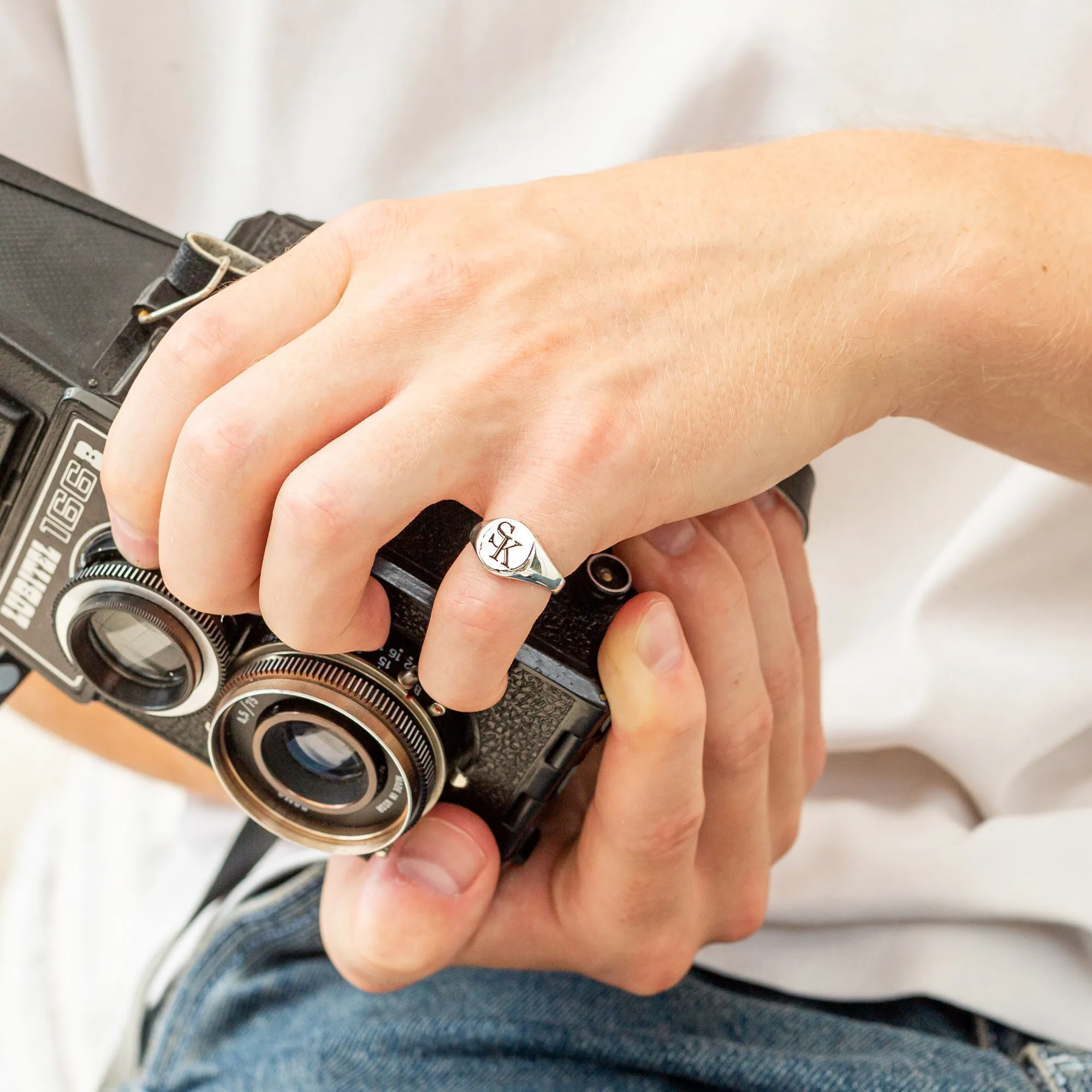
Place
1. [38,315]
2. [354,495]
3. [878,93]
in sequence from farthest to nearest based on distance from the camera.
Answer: [878,93]
[38,315]
[354,495]

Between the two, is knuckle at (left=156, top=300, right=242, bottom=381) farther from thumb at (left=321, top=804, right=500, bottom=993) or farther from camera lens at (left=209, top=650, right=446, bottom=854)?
thumb at (left=321, top=804, right=500, bottom=993)

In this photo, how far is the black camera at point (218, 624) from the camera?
1.65 ft

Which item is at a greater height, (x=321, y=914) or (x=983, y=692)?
(x=983, y=692)

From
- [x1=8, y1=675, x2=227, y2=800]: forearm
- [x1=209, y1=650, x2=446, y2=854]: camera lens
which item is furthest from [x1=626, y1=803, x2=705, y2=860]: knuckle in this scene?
[x1=8, y1=675, x2=227, y2=800]: forearm

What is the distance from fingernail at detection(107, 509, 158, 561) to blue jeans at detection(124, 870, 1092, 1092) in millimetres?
349

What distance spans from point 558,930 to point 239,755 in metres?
0.21

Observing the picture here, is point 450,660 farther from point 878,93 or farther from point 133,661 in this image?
point 878,93

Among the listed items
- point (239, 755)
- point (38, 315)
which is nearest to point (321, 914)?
point (239, 755)

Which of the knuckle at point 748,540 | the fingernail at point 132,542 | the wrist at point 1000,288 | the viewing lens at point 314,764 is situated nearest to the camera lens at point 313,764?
the viewing lens at point 314,764

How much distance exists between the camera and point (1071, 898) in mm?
626

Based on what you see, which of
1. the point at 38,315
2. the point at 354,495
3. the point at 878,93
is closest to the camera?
the point at 354,495

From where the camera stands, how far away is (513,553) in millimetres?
409

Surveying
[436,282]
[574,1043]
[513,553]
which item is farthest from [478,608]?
[574,1043]

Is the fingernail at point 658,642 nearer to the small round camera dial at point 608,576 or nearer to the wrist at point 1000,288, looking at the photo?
the small round camera dial at point 608,576
